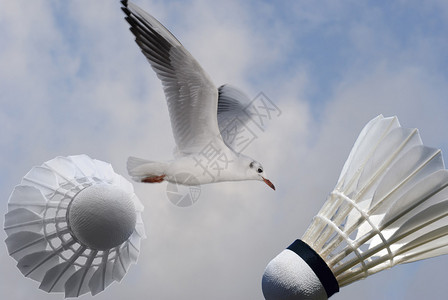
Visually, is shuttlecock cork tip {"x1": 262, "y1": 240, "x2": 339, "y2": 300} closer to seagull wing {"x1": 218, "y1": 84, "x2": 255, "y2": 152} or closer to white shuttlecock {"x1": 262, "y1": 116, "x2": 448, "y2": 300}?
white shuttlecock {"x1": 262, "y1": 116, "x2": 448, "y2": 300}

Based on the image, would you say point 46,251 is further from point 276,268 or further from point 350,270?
point 350,270

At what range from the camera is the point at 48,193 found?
279 cm

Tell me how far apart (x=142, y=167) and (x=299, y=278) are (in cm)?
141

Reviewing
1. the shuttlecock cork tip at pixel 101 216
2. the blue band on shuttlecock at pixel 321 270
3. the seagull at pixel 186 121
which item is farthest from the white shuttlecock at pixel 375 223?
the seagull at pixel 186 121

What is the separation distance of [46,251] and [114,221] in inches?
19.3

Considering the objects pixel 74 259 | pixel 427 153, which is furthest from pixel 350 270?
pixel 74 259

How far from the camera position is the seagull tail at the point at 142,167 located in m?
3.09

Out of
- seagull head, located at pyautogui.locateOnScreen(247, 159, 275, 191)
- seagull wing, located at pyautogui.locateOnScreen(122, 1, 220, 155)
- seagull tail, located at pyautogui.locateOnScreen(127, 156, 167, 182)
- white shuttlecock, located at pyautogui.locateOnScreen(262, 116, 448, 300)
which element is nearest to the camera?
white shuttlecock, located at pyautogui.locateOnScreen(262, 116, 448, 300)

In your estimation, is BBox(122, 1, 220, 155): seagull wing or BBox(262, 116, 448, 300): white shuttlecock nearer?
BBox(262, 116, 448, 300): white shuttlecock

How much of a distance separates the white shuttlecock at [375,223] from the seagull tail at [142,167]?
4.11ft

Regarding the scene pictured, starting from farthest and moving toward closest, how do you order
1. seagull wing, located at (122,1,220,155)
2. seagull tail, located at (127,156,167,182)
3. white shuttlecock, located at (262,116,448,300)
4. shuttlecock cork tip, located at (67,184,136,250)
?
seagull tail, located at (127,156,167,182) < seagull wing, located at (122,1,220,155) < shuttlecock cork tip, located at (67,184,136,250) < white shuttlecock, located at (262,116,448,300)

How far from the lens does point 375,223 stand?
2.06 meters

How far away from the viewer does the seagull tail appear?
10.1ft

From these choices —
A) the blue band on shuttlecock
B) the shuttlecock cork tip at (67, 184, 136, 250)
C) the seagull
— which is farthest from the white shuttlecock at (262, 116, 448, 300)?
the seagull
